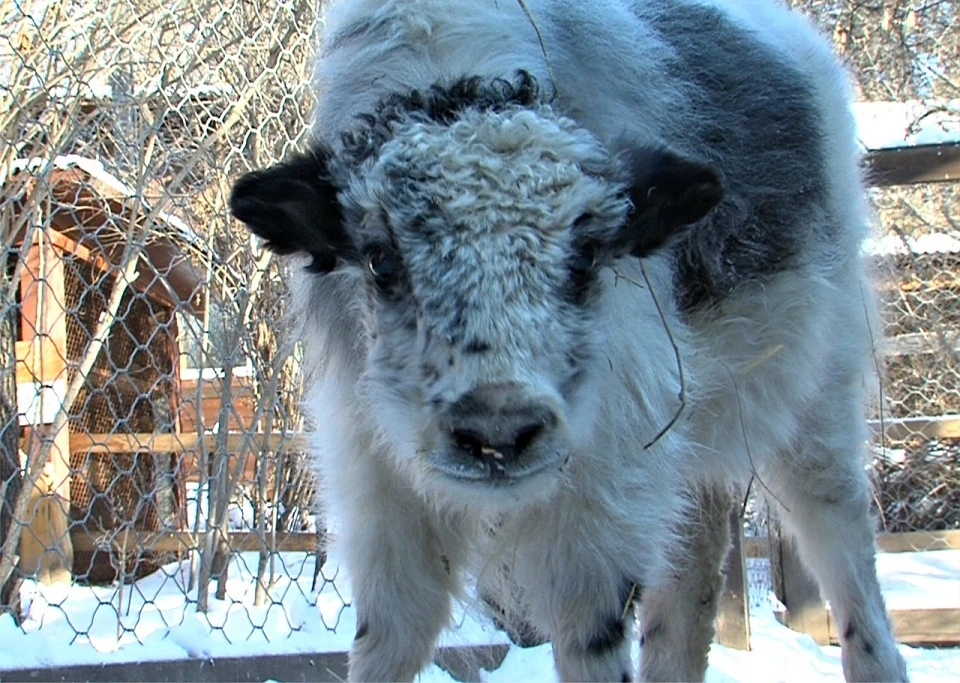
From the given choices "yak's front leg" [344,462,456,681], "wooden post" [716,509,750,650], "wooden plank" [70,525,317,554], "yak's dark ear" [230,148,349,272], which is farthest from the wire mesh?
"wooden post" [716,509,750,650]

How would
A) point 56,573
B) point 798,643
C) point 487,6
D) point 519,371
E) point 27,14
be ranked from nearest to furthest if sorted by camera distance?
point 519,371
point 487,6
point 27,14
point 798,643
point 56,573

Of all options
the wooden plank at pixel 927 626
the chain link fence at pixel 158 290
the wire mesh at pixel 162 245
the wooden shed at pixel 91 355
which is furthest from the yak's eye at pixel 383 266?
the wooden plank at pixel 927 626

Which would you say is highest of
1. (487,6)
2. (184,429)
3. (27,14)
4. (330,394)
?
(27,14)

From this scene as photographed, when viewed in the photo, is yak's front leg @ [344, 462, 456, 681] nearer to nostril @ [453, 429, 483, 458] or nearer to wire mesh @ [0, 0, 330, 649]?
nostril @ [453, 429, 483, 458]

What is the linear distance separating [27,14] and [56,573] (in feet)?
9.04

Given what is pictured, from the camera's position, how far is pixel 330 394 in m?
2.46

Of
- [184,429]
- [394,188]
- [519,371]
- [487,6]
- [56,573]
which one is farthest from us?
[184,429]

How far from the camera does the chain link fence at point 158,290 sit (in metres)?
3.77

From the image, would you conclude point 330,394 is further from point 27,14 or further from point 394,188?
point 27,14

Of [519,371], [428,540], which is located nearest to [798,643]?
[428,540]

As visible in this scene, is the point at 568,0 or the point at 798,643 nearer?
the point at 568,0

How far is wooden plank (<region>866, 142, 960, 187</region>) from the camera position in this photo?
176 inches

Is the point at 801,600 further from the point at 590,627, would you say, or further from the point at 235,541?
the point at 590,627

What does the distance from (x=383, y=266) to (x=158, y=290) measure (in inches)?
152
